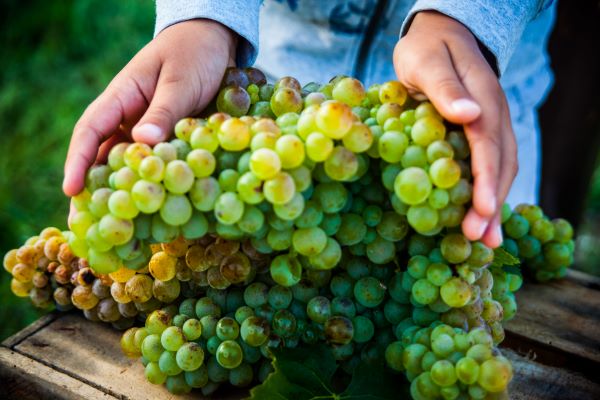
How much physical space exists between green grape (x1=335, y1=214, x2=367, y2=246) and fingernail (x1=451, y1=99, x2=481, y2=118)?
0.17 meters

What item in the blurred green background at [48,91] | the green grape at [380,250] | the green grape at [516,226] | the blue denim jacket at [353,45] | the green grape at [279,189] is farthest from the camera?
the blurred green background at [48,91]

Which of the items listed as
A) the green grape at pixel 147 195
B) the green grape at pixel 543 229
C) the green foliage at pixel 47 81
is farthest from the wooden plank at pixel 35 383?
the green foliage at pixel 47 81

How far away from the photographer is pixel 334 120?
2.27ft

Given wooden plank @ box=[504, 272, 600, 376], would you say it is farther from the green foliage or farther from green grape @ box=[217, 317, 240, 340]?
the green foliage

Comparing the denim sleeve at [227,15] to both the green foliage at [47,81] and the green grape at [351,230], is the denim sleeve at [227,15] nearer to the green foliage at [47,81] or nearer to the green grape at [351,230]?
the green grape at [351,230]

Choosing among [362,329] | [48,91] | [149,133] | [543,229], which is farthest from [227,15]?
[48,91]

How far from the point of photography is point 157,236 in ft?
2.38

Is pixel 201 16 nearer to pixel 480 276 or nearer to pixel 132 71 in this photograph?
pixel 132 71

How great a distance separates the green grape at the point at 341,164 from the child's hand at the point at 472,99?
140mm

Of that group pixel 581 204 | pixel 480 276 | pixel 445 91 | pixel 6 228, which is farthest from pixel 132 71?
pixel 581 204

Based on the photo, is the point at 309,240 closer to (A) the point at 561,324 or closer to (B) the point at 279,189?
(B) the point at 279,189

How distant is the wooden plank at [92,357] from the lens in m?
0.90

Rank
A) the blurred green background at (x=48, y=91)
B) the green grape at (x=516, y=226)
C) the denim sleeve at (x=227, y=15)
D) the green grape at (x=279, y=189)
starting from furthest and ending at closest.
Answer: the blurred green background at (x=48, y=91) < the green grape at (x=516, y=226) < the denim sleeve at (x=227, y=15) < the green grape at (x=279, y=189)

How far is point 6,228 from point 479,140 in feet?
5.80
